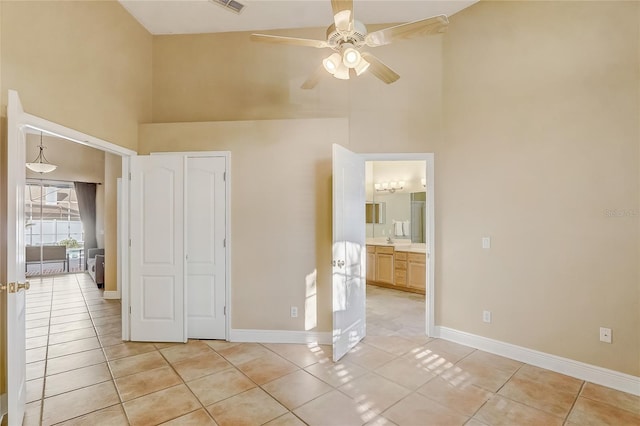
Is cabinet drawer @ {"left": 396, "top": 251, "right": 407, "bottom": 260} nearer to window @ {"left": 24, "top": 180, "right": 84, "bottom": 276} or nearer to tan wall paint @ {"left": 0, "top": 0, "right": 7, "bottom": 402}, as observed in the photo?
tan wall paint @ {"left": 0, "top": 0, "right": 7, "bottom": 402}

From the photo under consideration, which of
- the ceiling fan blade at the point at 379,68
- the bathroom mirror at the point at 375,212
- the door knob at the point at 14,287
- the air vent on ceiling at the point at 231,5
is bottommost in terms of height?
the door knob at the point at 14,287

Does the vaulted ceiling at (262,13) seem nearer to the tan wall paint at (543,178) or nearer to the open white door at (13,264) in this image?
the tan wall paint at (543,178)

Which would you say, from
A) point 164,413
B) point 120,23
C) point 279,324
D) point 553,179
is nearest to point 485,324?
point 553,179

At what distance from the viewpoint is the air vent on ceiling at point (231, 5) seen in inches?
137

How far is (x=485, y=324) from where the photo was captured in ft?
11.4

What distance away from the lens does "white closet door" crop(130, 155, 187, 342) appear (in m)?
3.63

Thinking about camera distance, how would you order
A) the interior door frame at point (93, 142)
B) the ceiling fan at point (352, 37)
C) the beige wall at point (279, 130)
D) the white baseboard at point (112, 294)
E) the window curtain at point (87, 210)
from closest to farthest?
the ceiling fan at point (352, 37)
the interior door frame at point (93, 142)
the beige wall at point (279, 130)
the white baseboard at point (112, 294)
the window curtain at point (87, 210)

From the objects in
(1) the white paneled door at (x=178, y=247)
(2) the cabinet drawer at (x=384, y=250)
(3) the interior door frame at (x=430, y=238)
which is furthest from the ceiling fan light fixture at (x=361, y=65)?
(2) the cabinet drawer at (x=384, y=250)

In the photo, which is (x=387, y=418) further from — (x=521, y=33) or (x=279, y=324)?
(x=521, y=33)

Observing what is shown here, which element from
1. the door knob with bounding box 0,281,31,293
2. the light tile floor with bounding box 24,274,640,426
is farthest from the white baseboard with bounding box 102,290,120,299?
the door knob with bounding box 0,281,31,293

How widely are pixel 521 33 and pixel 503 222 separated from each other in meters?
1.97

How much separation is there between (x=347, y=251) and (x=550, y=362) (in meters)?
2.23

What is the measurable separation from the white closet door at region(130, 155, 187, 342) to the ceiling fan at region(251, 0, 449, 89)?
6.85ft

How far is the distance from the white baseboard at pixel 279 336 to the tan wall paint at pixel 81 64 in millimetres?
2613
